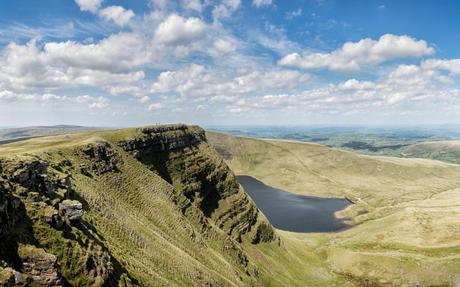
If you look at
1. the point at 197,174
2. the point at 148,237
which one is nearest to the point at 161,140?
the point at 197,174

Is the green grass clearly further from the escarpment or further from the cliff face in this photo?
the escarpment

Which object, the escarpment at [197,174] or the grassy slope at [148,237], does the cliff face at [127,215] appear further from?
the escarpment at [197,174]

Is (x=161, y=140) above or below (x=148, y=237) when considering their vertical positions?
above

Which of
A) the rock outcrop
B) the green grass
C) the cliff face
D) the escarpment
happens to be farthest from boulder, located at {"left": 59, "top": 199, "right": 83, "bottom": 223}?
the escarpment

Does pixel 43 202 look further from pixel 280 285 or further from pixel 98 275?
pixel 280 285

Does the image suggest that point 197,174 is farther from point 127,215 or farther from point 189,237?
point 127,215

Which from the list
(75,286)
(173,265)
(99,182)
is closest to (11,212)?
(75,286)
